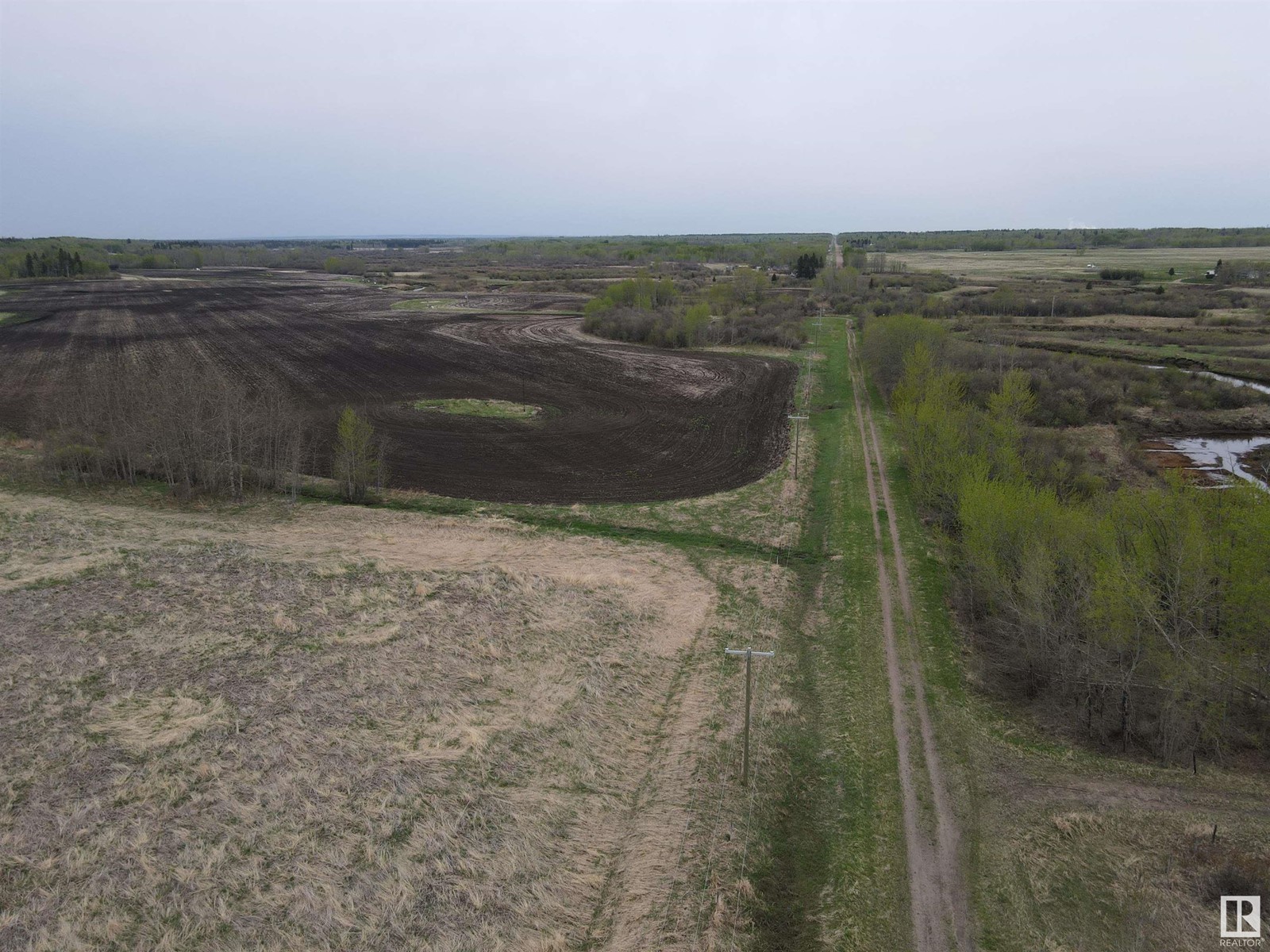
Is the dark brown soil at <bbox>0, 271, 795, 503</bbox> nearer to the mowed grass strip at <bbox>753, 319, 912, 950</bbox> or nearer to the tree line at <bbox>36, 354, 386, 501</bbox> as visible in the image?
the tree line at <bbox>36, 354, 386, 501</bbox>

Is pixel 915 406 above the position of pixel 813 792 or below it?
above

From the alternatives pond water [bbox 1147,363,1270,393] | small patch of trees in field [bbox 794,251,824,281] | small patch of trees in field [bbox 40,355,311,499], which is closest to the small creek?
pond water [bbox 1147,363,1270,393]

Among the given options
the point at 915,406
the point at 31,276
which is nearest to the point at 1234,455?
the point at 915,406

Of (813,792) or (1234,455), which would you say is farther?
(1234,455)

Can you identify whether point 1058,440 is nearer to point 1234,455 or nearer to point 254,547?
point 1234,455

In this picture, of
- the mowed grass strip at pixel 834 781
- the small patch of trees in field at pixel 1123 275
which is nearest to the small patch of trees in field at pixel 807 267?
the small patch of trees in field at pixel 1123 275

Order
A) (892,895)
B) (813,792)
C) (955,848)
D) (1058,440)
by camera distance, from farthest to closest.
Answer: (1058,440)
(813,792)
(955,848)
(892,895)

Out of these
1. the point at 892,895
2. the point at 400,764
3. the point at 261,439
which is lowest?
the point at 892,895

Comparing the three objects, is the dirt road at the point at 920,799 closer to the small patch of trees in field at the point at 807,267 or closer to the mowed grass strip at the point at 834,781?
the mowed grass strip at the point at 834,781
